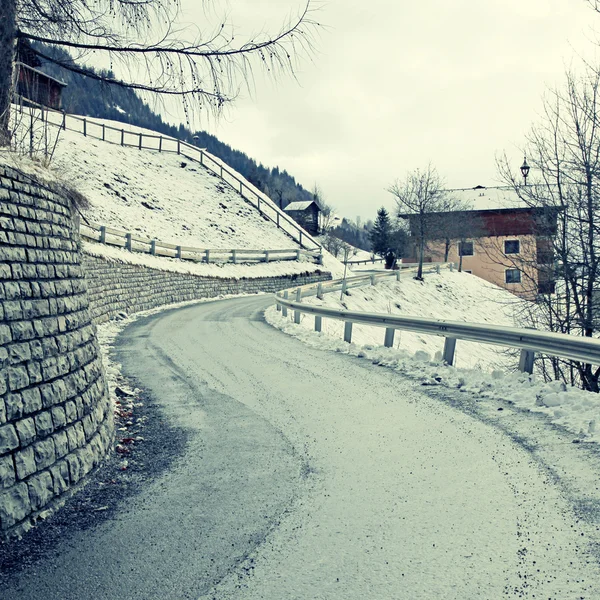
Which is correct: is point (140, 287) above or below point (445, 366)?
above

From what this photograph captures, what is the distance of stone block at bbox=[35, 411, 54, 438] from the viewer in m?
4.16

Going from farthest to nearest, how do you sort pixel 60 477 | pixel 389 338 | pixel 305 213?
pixel 305 213, pixel 389 338, pixel 60 477

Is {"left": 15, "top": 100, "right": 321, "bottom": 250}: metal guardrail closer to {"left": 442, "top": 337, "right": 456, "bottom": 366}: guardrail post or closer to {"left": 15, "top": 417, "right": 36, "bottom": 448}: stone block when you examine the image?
{"left": 442, "top": 337, "right": 456, "bottom": 366}: guardrail post

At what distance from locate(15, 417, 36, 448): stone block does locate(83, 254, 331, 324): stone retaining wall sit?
823cm

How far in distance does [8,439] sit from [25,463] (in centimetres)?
23

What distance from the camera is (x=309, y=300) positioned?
25.6 meters

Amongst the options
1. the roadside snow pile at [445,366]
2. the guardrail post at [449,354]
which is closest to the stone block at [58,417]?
the roadside snow pile at [445,366]

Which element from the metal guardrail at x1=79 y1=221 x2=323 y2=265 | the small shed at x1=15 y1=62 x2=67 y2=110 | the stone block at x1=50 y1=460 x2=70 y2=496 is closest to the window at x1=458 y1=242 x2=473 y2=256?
the metal guardrail at x1=79 y1=221 x2=323 y2=265

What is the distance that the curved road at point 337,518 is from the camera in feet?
9.70

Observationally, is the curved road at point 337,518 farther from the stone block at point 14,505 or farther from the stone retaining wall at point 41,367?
the stone retaining wall at point 41,367

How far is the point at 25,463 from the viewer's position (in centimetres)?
389

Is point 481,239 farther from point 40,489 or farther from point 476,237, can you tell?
→ point 40,489

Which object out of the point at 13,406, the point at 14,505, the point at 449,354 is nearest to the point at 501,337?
the point at 449,354

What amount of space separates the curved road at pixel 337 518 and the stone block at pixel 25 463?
0.62 metres
